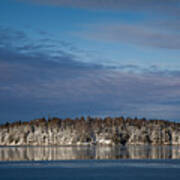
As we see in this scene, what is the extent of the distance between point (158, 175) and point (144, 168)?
8398 mm

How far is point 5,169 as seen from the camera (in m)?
64.3

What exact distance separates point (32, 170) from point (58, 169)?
12.4 ft

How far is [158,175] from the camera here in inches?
2203

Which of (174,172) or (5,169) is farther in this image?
(5,169)

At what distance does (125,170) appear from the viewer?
61969 mm

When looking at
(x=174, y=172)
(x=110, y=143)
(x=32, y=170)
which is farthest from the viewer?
(x=110, y=143)

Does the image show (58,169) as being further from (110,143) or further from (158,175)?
(110,143)

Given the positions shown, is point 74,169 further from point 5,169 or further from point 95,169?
point 5,169

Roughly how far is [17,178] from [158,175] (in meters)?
17.6

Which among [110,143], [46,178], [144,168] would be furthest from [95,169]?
[110,143]

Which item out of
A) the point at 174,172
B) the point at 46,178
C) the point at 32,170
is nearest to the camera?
the point at 46,178

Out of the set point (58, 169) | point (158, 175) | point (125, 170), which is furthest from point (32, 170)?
point (158, 175)

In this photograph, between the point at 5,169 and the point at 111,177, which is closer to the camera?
the point at 111,177

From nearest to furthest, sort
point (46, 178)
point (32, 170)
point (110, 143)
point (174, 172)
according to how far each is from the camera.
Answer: point (46, 178), point (174, 172), point (32, 170), point (110, 143)
